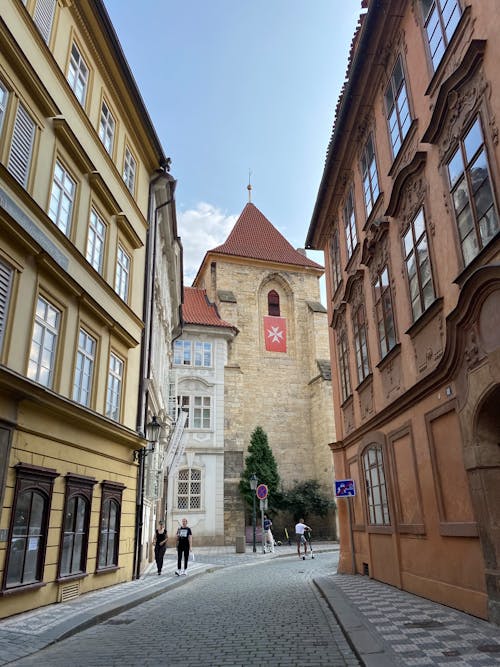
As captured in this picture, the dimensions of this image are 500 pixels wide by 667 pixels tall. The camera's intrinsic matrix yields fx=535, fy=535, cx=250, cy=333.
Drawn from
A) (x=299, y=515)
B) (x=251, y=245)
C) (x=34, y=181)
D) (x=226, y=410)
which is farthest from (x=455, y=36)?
(x=251, y=245)

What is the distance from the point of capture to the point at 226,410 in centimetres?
3409

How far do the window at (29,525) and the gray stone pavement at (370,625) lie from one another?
631mm

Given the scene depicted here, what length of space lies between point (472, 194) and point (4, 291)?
7.35 meters

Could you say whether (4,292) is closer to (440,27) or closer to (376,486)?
(440,27)

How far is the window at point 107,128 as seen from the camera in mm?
13930

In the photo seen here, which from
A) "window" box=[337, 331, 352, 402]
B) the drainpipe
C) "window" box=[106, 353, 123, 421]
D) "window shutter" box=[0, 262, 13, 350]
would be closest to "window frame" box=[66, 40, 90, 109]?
the drainpipe

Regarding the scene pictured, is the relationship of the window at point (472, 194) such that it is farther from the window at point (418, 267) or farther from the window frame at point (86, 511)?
A: the window frame at point (86, 511)

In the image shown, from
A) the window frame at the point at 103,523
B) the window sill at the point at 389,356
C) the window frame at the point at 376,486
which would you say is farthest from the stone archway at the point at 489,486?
the window frame at the point at 103,523

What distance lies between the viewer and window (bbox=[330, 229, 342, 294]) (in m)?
17.9

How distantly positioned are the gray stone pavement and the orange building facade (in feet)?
1.75

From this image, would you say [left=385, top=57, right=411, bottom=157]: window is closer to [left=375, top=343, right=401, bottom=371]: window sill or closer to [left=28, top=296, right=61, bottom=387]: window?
[left=375, top=343, right=401, bottom=371]: window sill

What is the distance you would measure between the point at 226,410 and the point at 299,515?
8027 millimetres

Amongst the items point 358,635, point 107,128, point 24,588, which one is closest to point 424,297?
point 358,635

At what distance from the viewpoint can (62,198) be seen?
441 inches
